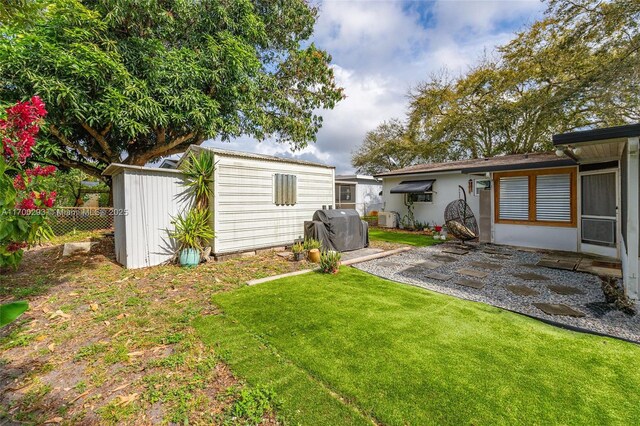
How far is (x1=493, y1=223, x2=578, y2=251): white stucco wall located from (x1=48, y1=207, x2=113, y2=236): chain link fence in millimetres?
14168

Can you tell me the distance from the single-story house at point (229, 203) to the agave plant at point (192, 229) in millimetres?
187

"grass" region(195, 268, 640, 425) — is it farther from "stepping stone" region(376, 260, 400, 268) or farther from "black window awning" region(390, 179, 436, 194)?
"black window awning" region(390, 179, 436, 194)

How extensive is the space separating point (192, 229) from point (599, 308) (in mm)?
7828

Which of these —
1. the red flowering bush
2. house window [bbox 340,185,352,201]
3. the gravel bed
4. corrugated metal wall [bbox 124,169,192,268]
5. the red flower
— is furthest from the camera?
house window [bbox 340,185,352,201]

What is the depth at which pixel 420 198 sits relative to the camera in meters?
13.5

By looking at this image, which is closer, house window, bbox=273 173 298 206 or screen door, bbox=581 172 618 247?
screen door, bbox=581 172 618 247

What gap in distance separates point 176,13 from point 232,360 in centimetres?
1110

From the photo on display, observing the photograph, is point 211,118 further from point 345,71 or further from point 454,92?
point 454,92

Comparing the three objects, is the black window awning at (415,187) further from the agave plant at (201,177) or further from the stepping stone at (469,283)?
the agave plant at (201,177)

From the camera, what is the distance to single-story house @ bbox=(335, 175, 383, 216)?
674 inches

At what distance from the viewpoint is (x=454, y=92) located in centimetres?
1730

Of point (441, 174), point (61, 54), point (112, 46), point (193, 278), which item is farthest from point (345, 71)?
point (193, 278)

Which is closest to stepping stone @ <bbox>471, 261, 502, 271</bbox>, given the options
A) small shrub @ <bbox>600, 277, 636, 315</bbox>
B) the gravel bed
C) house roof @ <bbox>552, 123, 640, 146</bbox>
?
the gravel bed

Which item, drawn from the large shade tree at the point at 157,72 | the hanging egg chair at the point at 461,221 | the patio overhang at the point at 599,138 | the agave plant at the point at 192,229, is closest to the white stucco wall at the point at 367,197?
the large shade tree at the point at 157,72
